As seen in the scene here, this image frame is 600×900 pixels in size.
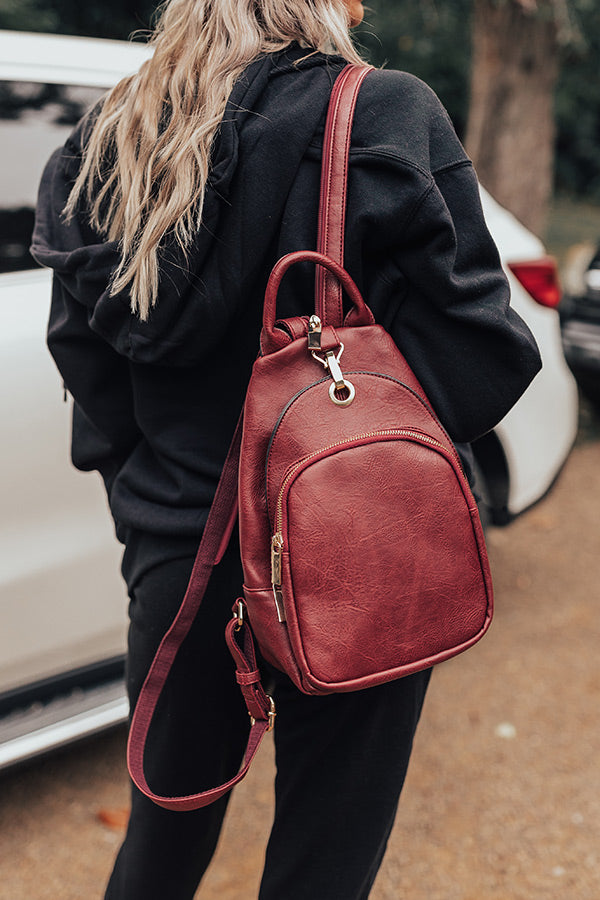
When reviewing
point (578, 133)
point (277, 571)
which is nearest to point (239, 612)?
point (277, 571)

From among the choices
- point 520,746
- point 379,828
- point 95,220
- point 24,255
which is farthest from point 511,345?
point 520,746

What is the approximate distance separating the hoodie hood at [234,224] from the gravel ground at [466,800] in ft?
4.91

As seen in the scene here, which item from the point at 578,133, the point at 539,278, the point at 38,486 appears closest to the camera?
the point at 38,486

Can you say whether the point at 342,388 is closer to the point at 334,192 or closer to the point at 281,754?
the point at 334,192

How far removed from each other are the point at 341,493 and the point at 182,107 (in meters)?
0.57

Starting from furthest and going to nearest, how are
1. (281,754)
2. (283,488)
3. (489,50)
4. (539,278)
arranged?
(489,50) → (539,278) → (281,754) → (283,488)

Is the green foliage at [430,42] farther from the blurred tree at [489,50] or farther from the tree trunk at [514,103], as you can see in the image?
the tree trunk at [514,103]

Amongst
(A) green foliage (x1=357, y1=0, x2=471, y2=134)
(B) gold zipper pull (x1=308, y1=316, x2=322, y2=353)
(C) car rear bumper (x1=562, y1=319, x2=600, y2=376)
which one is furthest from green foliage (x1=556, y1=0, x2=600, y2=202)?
(B) gold zipper pull (x1=308, y1=316, x2=322, y2=353)

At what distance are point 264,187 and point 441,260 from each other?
0.25m

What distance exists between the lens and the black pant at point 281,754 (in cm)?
134

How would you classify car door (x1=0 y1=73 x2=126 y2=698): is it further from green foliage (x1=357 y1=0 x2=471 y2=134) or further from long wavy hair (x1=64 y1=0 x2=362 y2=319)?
green foliage (x1=357 y1=0 x2=471 y2=134)

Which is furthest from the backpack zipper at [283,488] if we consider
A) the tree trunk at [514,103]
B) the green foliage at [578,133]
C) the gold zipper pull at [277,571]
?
the green foliage at [578,133]

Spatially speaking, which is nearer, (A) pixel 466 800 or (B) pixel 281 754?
(B) pixel 281 754

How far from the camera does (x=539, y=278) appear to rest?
2848mm
